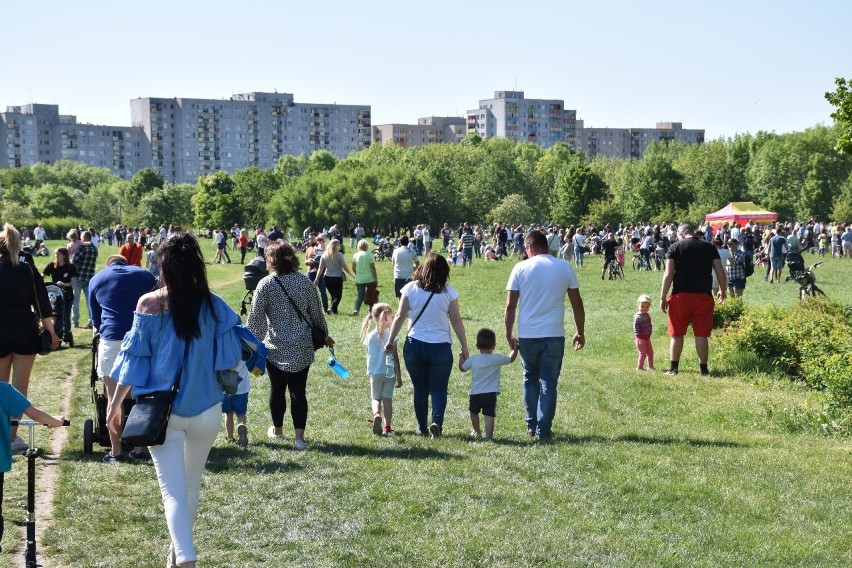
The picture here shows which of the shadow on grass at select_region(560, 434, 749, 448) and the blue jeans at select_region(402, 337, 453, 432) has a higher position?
the blue jeans at select_region(402, 337, 453, 432)

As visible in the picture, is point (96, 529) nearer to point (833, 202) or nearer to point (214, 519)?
point (214, 519)

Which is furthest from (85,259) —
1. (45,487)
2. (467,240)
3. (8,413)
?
(467,240)

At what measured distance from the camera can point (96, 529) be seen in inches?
267

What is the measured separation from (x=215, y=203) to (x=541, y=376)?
107 m

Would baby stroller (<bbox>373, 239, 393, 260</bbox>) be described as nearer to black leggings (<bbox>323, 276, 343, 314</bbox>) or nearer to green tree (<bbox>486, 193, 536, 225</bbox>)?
black leggings (<bbox>323, 276, 343, 314</bbox>)

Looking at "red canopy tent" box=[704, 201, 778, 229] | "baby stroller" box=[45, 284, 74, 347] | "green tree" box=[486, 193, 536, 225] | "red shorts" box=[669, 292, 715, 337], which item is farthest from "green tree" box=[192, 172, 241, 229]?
"red shorts" box=[669, 292, 715, 337]

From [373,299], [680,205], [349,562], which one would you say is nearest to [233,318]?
[349,562]

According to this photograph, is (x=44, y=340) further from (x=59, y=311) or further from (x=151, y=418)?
(x=59, y=311)

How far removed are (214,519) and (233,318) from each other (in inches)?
75.0

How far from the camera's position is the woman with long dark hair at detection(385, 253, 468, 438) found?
9.25 m

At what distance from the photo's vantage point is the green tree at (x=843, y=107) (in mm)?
16953

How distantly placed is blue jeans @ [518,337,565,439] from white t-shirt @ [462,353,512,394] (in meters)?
0.22

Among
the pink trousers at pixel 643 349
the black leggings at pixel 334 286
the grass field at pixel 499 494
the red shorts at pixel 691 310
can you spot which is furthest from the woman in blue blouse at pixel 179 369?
the black leggings at pixel 334 286

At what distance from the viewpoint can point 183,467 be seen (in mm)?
5418
